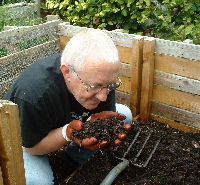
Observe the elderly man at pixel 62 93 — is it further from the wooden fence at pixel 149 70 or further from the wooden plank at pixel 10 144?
the wooden fence at pixel 149 70

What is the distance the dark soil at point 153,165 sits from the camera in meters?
2.20

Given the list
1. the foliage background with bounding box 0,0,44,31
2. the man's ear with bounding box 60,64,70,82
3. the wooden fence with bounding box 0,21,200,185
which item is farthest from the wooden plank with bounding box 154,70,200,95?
the foliage background with bounding box 0,0,44,31

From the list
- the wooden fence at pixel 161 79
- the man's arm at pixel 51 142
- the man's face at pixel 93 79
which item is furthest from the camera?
the wooden fence at pixel 161 79

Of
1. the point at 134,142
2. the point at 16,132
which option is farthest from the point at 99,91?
the point at 134,142

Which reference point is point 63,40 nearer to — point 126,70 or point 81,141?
point 126,70

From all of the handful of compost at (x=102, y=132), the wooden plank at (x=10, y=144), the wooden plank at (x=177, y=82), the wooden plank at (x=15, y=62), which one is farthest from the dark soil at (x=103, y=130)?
the wooden plank at (x=15, y=62)

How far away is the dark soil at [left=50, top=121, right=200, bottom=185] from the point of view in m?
2.20

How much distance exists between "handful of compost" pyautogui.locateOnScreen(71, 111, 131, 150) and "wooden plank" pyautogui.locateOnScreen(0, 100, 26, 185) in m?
0.53

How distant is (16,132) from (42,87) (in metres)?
0.63

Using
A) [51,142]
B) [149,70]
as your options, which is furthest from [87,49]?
[149,70]

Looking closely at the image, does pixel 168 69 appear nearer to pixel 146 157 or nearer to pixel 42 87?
pixel 146 157

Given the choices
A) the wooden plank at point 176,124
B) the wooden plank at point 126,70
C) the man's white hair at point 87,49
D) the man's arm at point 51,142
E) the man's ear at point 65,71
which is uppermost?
the man's white hair at point 87,49

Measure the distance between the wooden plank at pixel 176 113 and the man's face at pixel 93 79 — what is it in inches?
51.4

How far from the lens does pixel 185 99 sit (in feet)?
9.47
